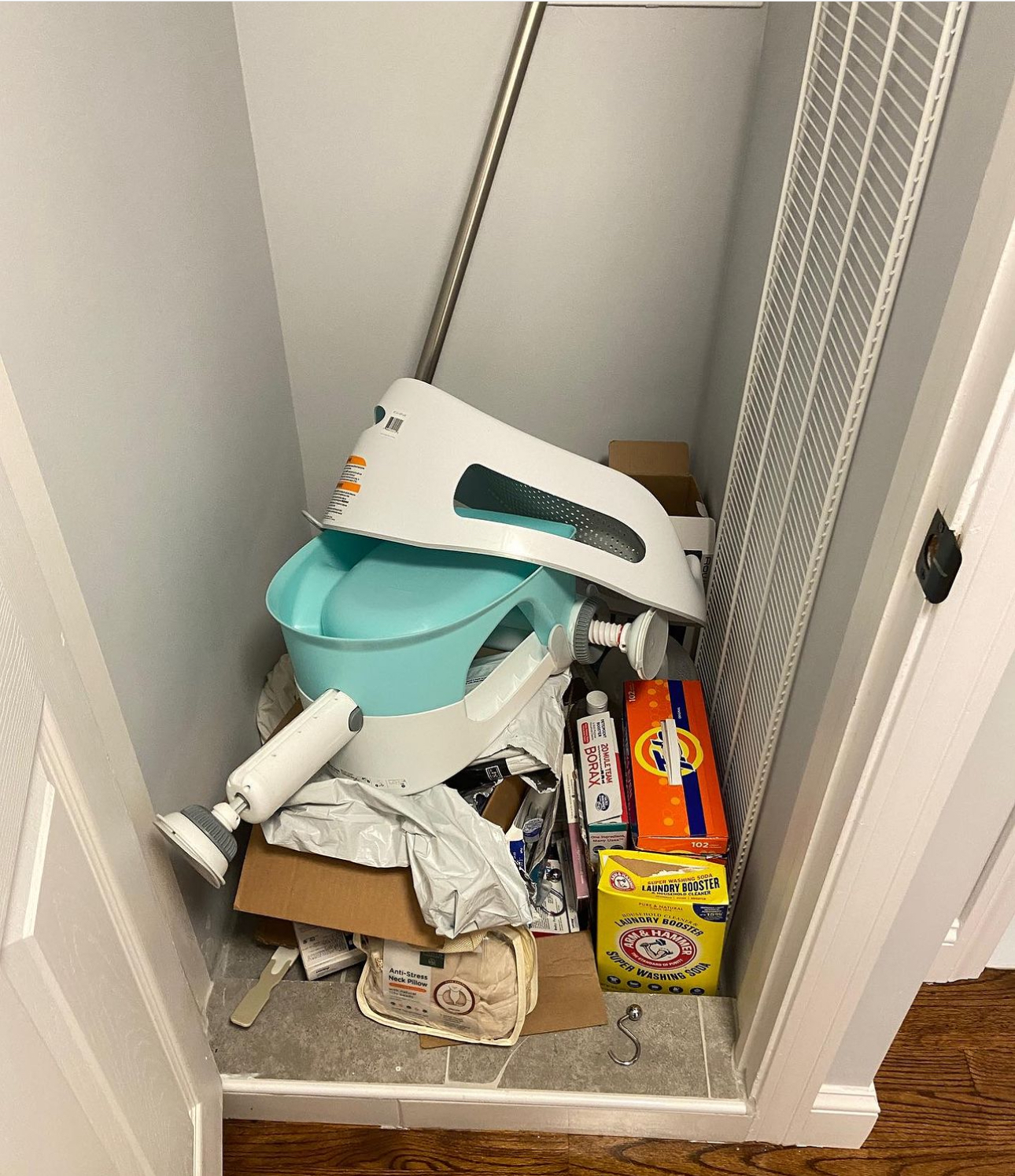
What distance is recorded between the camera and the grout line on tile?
46.2 inches

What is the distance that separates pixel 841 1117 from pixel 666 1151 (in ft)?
0.78

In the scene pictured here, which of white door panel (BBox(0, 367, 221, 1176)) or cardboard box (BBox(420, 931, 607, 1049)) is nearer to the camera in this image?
white door panel (BBox(0, 367, 221, 1176))

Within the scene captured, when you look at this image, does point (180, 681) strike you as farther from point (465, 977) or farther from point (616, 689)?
point (616, 689)

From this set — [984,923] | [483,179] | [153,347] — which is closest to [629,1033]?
[984,923]

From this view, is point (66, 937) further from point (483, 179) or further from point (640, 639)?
point (483, 179)

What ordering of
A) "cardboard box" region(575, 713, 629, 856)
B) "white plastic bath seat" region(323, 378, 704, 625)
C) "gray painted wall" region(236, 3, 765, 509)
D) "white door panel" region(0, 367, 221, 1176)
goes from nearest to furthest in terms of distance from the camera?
"white door panel" region(0, 367, 221, 1176) < "white plastic bath seat" region(323, 378, 704, 625) < "cardboard box" region(575, 713, 629, 856) < "gray painted wall" region(236, 3, 765, 509)

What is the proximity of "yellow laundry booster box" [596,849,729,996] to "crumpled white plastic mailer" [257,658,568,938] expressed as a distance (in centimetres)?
13

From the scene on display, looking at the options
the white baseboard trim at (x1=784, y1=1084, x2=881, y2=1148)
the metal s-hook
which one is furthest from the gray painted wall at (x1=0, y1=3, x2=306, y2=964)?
the white baseboard trim at (x1=784, y1=1084, x2=881, y2=1148)

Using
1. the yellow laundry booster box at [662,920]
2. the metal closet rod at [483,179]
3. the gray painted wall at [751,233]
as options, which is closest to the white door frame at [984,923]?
the yellow laundry booster box at [662,920]

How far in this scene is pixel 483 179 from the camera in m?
1.31

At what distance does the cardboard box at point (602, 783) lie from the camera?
1.22 metres

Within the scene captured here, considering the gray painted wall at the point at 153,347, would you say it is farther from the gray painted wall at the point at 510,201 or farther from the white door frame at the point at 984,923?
the white door frame at the point at 984,923

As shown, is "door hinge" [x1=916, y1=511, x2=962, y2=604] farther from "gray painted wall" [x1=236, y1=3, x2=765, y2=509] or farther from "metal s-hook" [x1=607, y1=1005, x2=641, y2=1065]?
"gray painted wall" [x1=236, y1=3, x2=765, y2=509]

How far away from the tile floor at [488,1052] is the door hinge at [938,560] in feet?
2.70
